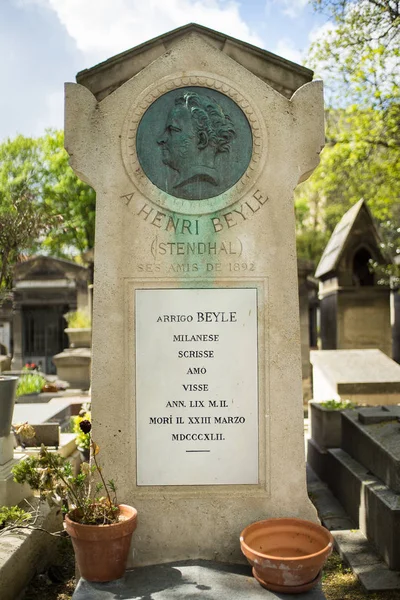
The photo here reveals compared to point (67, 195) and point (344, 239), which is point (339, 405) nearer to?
point (344, 239)

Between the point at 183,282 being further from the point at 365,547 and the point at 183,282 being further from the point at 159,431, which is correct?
the point at 365,547

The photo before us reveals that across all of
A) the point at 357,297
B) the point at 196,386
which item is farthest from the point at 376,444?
the point at 357,297

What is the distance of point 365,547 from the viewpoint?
4.86 metres

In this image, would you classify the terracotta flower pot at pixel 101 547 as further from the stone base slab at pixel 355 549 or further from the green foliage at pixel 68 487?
the stone base slab at pixel 355 549

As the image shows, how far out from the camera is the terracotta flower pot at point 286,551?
3127 millimetres

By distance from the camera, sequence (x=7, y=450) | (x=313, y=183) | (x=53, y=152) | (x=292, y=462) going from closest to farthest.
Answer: (x=292, y=462) → (x=7, y=450) → (x=313, y=183) → (x=53, y=152)

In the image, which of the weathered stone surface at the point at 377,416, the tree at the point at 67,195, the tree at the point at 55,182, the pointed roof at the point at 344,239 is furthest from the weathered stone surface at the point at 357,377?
the tree at the point at 67,195

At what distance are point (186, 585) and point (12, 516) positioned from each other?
1.46m

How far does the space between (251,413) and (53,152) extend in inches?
1111

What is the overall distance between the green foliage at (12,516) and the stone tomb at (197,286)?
29.7 inches

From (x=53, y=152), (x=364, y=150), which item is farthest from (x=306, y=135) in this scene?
(x=53, y=152)

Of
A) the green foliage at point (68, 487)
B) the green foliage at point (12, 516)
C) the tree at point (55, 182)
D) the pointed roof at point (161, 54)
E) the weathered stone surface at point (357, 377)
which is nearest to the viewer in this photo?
the green foliage at point (68, 487)

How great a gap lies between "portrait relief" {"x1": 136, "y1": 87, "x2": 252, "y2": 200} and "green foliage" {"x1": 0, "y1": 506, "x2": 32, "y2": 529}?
2.51m

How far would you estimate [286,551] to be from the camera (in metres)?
3.49
